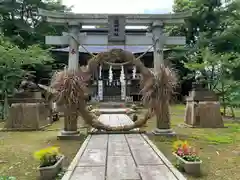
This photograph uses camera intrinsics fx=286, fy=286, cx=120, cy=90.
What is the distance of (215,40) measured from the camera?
17031mm

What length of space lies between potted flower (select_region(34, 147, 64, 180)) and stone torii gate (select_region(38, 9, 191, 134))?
4.56m

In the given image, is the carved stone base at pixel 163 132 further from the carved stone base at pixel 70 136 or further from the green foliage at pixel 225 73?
the green foliage at pixel 225 73

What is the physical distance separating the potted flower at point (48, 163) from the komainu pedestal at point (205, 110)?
23.8ft

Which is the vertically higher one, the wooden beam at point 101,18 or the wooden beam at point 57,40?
the wooden beam at point 101,18

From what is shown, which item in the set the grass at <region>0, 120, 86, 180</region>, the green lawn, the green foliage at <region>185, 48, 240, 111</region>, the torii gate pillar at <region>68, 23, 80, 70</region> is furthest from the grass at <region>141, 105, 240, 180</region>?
the green foliage at <region>185, 48, 240, 111</region>

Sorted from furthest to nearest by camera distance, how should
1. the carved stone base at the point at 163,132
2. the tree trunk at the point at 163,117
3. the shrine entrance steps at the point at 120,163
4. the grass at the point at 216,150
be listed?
the tree trunk at the point at 163,117 → the carved stone base at the point at 163,132 → the grass at the point at 216,150 → the shrine entrance steps at the point at 120,163

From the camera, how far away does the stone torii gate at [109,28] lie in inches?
348

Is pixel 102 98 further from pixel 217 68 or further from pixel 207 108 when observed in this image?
pixel 207 108

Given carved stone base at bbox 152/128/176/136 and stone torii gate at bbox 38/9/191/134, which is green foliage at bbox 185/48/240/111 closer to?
stone torii gate at bbox 38/9/191/134

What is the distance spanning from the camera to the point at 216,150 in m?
6.53

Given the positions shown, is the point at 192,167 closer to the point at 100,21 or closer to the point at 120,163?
the point at 120,163

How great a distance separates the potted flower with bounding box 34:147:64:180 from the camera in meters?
4.31

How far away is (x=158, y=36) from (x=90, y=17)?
87.6 inches

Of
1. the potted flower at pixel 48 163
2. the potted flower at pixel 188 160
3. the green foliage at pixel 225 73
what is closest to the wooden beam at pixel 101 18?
the green foliage at pixel 225 73
